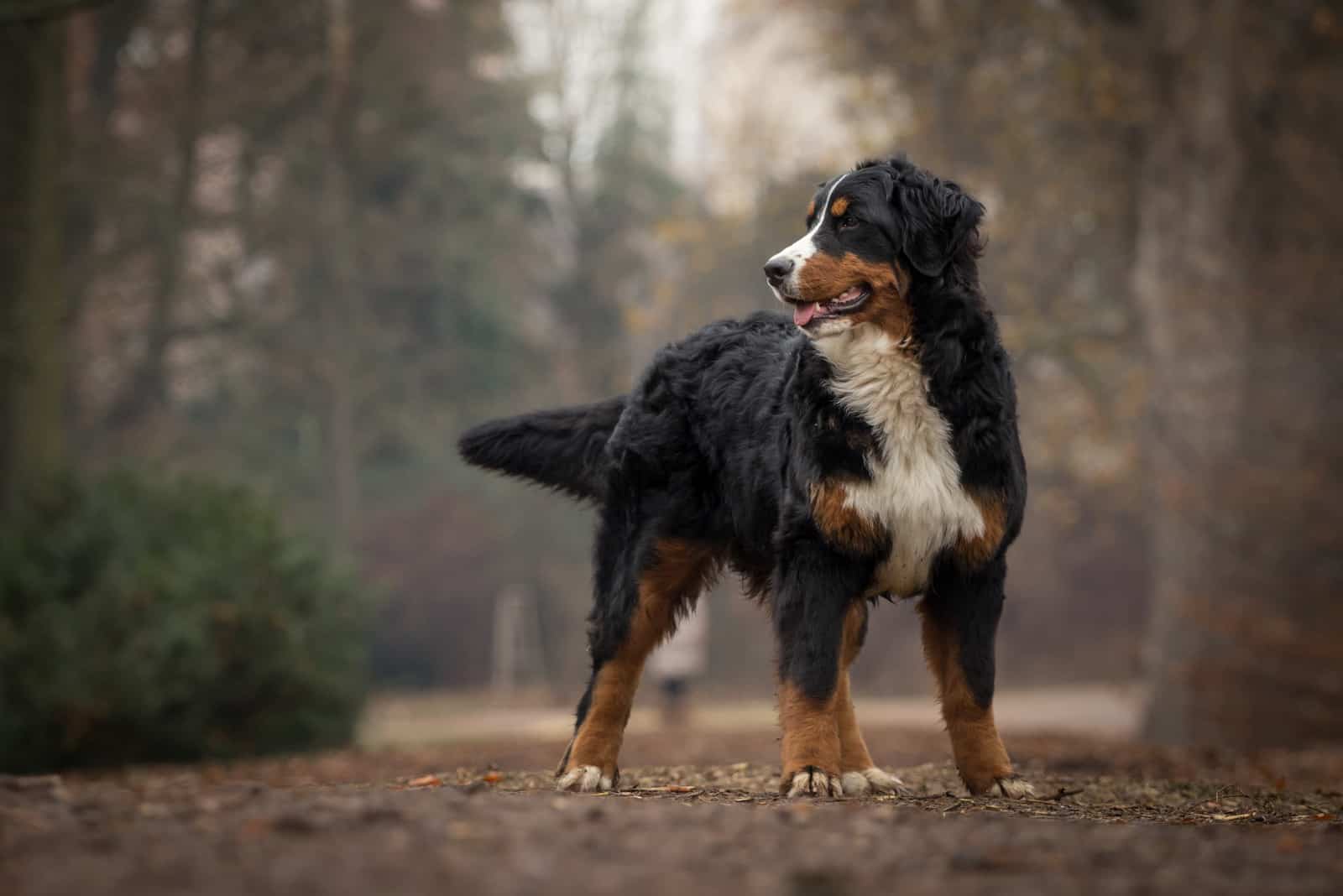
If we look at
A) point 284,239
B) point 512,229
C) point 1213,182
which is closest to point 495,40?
point 512,229

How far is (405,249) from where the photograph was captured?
30297 mm

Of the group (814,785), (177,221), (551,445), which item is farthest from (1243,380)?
(177,221)

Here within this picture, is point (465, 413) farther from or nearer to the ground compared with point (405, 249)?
nearer to the ground

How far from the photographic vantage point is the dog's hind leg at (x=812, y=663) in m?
5.47

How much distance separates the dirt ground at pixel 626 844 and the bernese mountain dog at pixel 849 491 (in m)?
0.48

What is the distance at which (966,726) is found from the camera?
5.83 m

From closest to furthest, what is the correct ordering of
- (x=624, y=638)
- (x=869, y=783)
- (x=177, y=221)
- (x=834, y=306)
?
1. (x=834, y=306)
2. (x=869, y=783)
3. (x=624, y=638)
4. (x=177, y=221)

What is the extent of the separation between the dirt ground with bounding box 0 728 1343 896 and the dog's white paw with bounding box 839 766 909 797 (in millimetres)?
251

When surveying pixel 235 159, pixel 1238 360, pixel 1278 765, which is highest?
pixel 235 159

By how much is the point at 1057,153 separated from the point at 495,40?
15073mm

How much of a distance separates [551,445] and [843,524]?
78.2 inches

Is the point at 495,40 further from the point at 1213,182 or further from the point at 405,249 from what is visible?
the point at 1213,182

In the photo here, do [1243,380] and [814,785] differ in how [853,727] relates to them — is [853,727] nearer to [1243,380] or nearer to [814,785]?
[814,785]

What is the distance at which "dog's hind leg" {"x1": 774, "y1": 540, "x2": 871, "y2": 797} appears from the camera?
5469 millimetres
